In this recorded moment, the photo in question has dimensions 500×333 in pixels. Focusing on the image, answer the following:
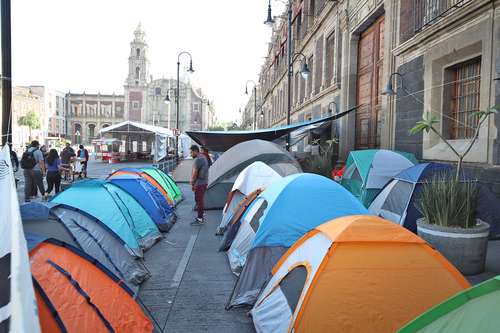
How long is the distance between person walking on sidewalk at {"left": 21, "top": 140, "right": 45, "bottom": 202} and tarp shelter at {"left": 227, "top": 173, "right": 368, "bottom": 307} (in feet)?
30.7

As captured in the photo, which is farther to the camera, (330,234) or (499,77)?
(499,77)

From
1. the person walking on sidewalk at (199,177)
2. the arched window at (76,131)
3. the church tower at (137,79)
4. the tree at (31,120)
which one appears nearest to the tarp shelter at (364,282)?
the person walking on sidewalk at (199,177)

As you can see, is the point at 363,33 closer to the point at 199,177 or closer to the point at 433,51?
the point at 433,51

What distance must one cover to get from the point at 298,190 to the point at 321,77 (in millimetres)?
16476

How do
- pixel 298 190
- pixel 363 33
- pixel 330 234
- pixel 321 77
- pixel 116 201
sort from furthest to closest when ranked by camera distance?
1. pixel 321 77
2. pixel 363 33
3. pixel 116 201
4. pixel 298 190
5. pixel 330 234

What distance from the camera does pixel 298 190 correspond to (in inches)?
210

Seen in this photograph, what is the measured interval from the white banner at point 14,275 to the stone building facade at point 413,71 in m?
7.73

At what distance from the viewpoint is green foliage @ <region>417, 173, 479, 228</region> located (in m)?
5.38

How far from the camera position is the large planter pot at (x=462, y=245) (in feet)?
17.5

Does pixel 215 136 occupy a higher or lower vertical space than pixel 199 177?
higher

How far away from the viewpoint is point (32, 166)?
11.9 metres

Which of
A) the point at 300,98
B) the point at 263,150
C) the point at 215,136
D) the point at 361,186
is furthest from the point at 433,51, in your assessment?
the point at 300,98

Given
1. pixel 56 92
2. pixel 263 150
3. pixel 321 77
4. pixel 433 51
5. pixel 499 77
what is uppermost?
pixel 56 92

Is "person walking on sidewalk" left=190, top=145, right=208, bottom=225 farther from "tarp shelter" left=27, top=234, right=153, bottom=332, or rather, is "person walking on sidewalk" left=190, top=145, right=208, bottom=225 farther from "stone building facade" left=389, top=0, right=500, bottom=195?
"stone building facade" left=389, top=0, right=500, bottom=195
